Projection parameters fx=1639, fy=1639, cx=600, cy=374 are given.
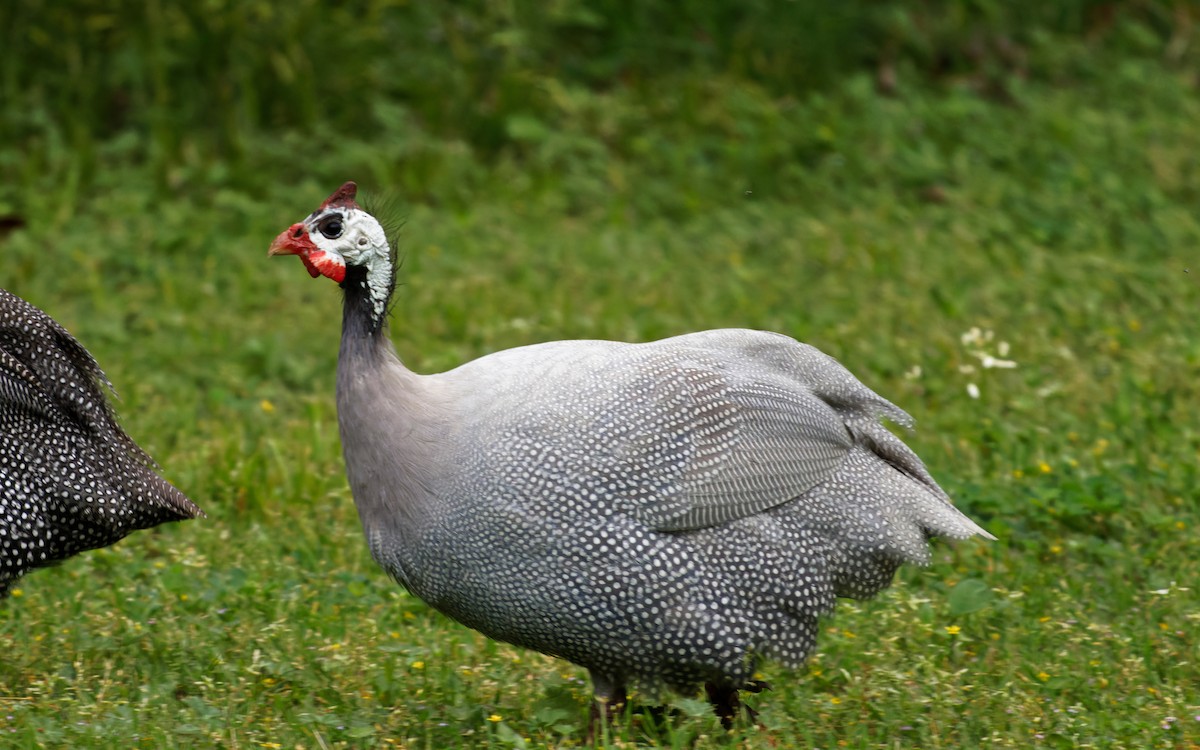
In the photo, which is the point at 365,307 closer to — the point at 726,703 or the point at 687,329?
the point at 726,703

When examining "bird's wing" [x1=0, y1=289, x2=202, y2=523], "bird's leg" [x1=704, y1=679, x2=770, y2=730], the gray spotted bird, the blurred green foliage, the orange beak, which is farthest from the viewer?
the blurred green foliage

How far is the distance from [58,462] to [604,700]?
147 centimetres

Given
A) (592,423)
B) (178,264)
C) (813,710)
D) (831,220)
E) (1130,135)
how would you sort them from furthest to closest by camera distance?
(1130,135) < (831,220) < (178,264) < (813,710) < (592,423)

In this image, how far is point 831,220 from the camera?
7816 mm

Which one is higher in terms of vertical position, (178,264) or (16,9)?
(16,9)

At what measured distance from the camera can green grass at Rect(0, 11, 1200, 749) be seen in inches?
155

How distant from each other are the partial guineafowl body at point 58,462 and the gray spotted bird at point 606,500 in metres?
0.78

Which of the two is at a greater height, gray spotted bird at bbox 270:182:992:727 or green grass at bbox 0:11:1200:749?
gray spotted bird at bbox 270:182:992:727

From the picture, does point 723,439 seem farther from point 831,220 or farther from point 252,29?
point 252,29

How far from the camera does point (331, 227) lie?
146 inches

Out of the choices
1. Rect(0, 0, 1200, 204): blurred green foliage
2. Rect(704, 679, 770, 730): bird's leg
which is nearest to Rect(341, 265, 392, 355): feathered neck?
Rect(704, 679, 770, 730): bird's leg

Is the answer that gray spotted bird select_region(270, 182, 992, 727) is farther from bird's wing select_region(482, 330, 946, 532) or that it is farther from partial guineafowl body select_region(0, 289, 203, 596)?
partial guineafowl body select_region(0, 289, 203, 596)

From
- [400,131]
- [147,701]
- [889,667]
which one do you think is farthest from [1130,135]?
[147,701]

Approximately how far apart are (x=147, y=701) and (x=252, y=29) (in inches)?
202
